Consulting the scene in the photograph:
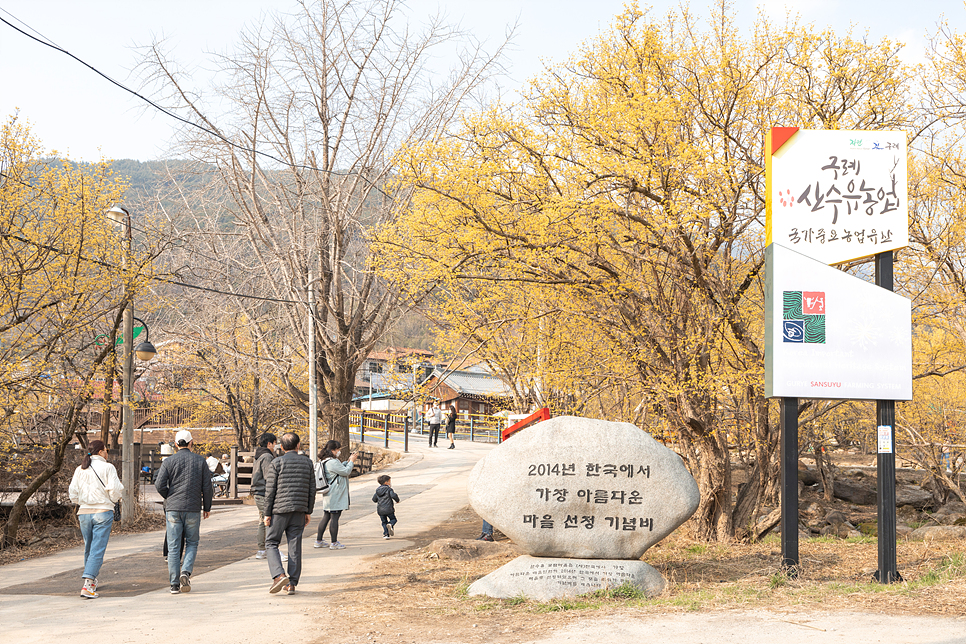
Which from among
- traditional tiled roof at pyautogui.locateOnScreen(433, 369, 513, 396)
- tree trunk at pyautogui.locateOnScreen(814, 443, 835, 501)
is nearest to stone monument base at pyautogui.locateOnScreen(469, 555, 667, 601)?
tree trunk at pyautogui.locateOnScreen(814, 443, 835, 501)

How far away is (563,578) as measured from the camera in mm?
8367

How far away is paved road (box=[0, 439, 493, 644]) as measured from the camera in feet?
22.6

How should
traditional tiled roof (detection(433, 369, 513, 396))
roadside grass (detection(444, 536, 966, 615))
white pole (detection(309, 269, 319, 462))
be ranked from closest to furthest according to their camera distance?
1. roadside grass (detection(444, 536, 966, 615))
2. white pole (detection(309, 269, 319, 462))
3. traditional tiled roof (detection(433, 369, 513, 396))

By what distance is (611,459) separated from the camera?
873cm

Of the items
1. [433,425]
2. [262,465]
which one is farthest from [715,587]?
[433,425]

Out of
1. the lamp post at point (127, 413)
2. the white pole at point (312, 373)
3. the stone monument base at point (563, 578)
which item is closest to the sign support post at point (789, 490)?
the stone monument base at point (563, 578)

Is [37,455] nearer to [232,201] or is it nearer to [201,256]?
[201,256]

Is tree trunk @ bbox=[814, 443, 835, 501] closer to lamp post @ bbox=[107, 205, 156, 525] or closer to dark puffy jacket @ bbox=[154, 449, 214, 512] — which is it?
lamp post @ bbox=[107, 205, 156, 525]

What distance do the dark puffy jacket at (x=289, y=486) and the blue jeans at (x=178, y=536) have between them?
2.86ft

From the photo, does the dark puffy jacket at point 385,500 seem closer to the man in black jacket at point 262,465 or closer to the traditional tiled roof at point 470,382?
the man in black jacket at point 262,465

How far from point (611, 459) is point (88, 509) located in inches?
218

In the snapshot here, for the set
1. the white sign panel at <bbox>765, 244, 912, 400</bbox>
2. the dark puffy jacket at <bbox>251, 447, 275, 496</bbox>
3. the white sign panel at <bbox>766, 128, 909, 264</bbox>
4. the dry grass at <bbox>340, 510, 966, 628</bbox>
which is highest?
the white sign panel at <bbox>766, 128, 909, 264</bbox>

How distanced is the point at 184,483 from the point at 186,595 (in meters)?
1.15

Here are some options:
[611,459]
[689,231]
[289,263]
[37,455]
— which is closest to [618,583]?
[611,459]
